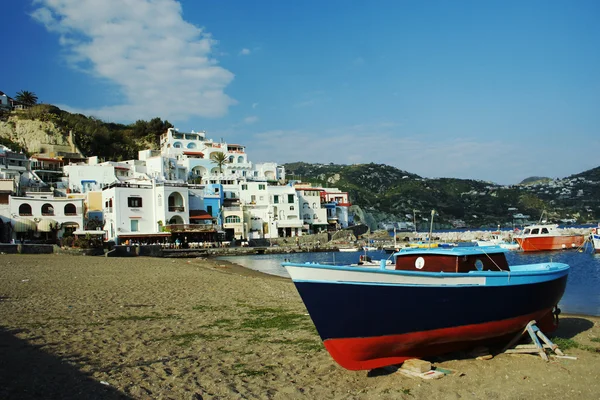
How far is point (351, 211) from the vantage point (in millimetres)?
98375

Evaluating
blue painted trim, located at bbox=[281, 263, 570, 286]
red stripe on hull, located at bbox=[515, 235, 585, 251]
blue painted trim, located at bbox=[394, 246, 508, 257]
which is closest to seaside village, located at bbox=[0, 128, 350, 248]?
red stripe on hull, located at bbox=[515, 235, 585, 251]

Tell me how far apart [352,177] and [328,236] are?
129 metres

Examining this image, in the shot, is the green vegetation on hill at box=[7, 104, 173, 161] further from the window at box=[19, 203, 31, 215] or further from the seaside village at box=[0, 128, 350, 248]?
the window at box=[19, 203, 31, 215]

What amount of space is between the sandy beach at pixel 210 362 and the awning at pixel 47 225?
118ft

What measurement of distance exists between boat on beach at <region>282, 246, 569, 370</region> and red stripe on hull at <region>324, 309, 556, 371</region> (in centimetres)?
2

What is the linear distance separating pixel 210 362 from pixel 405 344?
11.9 ft

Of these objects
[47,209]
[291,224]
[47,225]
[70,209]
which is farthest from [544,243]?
[47,209]

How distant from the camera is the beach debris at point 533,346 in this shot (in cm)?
943

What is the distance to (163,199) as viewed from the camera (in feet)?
172

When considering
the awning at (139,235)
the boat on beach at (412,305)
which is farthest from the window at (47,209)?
the boat on beach at (412,305)

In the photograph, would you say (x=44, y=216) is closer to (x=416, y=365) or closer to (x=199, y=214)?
(x=199, y=214)

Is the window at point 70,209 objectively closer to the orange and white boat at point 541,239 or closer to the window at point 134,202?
the window at point 134,202

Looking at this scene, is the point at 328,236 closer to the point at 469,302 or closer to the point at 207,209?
the point at 207,209

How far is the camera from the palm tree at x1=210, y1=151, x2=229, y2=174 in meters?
75.3
